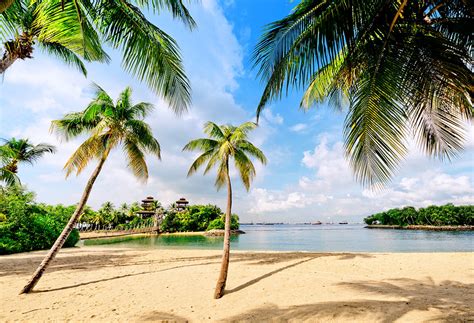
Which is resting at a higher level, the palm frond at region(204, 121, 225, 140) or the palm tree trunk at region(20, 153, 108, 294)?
the palm frond at region(204, 121, 225, 140)

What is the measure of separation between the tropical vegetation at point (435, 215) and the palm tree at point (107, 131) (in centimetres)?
11097

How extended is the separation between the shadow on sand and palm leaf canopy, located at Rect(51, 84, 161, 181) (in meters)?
7.92

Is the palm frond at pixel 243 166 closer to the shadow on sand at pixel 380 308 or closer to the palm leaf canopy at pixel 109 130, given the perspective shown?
the palm leaf canopy at pixel 109 130

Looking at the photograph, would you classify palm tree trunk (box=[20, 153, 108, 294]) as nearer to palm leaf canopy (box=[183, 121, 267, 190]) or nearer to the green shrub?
palm leaf canopy (box=[183, 121, 267, 190])

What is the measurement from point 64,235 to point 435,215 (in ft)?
377

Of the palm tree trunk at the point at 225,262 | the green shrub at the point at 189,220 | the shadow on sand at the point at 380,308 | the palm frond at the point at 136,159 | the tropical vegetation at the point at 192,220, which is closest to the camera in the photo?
the shadow on sand at the point at 380,308

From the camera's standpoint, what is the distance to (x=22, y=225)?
60.0ft

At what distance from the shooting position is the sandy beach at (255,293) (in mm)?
5223

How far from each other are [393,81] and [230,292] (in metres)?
6.52

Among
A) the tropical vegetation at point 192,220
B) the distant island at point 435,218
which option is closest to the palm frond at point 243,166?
the tropical vegetation at point 192,220

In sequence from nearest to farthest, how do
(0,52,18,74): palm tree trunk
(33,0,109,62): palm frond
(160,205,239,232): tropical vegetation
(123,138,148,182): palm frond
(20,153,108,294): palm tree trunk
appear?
(33,0,109,62): palm frond
(0,52,18,74): palm tree trunk
(20,153,108,294): palm tree trunk
(123,138,148,182): palm frond
(160,205,239,232): tropical vegetation

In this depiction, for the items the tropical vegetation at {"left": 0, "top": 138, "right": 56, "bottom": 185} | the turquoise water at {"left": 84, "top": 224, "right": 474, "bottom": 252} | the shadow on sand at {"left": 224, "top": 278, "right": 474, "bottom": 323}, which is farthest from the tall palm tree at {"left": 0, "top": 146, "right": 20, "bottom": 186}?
the shadow on sand at {"left": 224, "top": 278, "right": 474, "bottom": 323}

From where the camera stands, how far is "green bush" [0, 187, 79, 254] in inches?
674

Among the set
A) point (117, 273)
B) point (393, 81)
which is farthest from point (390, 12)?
point (117, 273)
